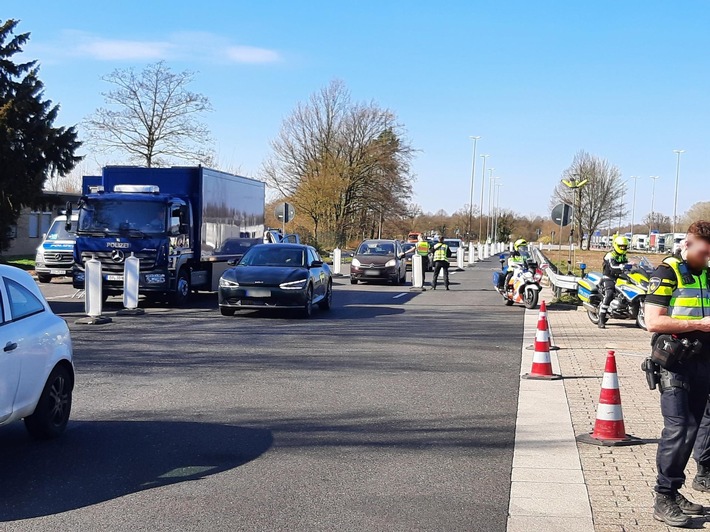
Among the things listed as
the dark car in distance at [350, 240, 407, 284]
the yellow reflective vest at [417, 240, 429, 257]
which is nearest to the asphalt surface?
the dark car in distance at [350, 240, 407, 284]

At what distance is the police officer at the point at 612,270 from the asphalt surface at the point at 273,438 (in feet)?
10.0

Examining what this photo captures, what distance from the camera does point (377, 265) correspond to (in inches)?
1170

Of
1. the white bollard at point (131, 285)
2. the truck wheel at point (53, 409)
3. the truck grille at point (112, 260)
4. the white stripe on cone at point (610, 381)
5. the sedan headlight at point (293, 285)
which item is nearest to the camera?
the truck wheel at point (53, 409)

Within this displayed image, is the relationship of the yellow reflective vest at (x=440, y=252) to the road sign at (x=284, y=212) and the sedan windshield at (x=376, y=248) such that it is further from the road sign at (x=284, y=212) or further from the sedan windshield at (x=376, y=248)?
the road sign at (x=284, y=212)

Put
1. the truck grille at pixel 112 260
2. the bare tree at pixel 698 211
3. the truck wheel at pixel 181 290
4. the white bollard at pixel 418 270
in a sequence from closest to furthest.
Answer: the truck grille at pixel 112 260 < the truck wheel at pixel 181 290 < the white bollard at pixel 418 270 < the bare tree at pixel 698 211

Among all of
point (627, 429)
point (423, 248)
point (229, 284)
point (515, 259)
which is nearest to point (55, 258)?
point (229, 284)

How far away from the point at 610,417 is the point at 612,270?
10082mm

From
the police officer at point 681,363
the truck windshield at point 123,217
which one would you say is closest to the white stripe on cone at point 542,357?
the police officer at point 681,363

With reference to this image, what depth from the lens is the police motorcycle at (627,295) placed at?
16.2 m

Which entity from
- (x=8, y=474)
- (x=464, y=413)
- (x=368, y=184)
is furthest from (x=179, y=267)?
(x=368, y=184)

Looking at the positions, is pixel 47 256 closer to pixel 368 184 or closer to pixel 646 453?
pixel 646 453

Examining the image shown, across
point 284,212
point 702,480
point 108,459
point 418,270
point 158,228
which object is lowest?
point 108,459

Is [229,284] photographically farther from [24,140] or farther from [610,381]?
[24,140]

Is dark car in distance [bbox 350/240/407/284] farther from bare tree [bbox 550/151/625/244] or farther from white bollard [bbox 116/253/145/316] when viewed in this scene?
bare tree [bbox 550/151/625/244]
